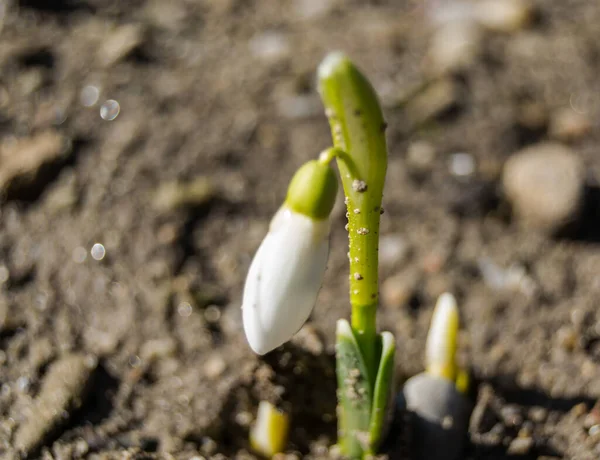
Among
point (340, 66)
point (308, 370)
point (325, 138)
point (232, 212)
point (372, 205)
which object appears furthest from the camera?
point (325, 138)

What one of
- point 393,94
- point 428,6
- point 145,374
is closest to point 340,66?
point 145,374

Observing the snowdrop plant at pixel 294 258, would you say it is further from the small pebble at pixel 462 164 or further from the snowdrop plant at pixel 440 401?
the small pebble at pixel 462 164

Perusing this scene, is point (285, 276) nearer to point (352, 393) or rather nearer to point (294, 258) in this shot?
point (294, 258)

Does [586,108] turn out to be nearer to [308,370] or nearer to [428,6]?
[428,6]

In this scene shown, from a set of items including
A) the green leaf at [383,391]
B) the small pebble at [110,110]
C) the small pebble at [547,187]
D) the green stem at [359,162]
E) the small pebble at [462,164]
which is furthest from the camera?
→ the small pebble at [110,110]

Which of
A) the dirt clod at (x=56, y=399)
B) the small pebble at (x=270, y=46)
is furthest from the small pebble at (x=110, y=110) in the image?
the dirt clod at (x=56, y=399)
